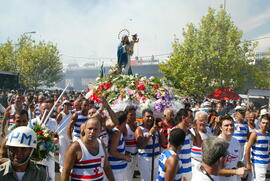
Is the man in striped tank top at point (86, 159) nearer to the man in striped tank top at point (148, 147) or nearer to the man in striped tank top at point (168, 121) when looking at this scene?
the man in striped tank top at point (148, 147)

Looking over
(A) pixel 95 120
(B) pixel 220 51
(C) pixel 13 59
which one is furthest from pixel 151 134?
(C) pixel 13 59

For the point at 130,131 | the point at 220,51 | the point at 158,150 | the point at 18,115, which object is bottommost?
the point at 158,150

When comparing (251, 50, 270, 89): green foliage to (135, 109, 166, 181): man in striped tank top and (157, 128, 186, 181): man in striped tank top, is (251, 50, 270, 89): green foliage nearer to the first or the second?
(135, 109, 166, 181): man in striped tank top

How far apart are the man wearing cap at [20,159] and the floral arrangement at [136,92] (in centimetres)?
355

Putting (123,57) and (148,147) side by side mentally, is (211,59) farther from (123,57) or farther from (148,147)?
(148,147)

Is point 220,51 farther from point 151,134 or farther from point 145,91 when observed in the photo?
point 151,134

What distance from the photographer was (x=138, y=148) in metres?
5.04

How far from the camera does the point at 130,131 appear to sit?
5.03m

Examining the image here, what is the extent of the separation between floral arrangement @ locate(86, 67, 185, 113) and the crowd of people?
0.34 metres

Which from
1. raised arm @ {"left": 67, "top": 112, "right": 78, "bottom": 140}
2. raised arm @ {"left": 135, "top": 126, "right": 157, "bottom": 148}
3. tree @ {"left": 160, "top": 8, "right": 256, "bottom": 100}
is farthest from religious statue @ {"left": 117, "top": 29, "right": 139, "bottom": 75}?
tree @ {"left": 160, "top": 8, "right": 256, "bottom": 100}

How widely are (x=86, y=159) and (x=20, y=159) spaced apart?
90 cm

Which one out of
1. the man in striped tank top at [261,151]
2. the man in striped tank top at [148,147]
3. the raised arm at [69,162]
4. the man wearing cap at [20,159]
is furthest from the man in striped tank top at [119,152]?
the man in striped tank top at [261,151]

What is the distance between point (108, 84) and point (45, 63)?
102ft

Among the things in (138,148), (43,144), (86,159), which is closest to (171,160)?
(86,159)
